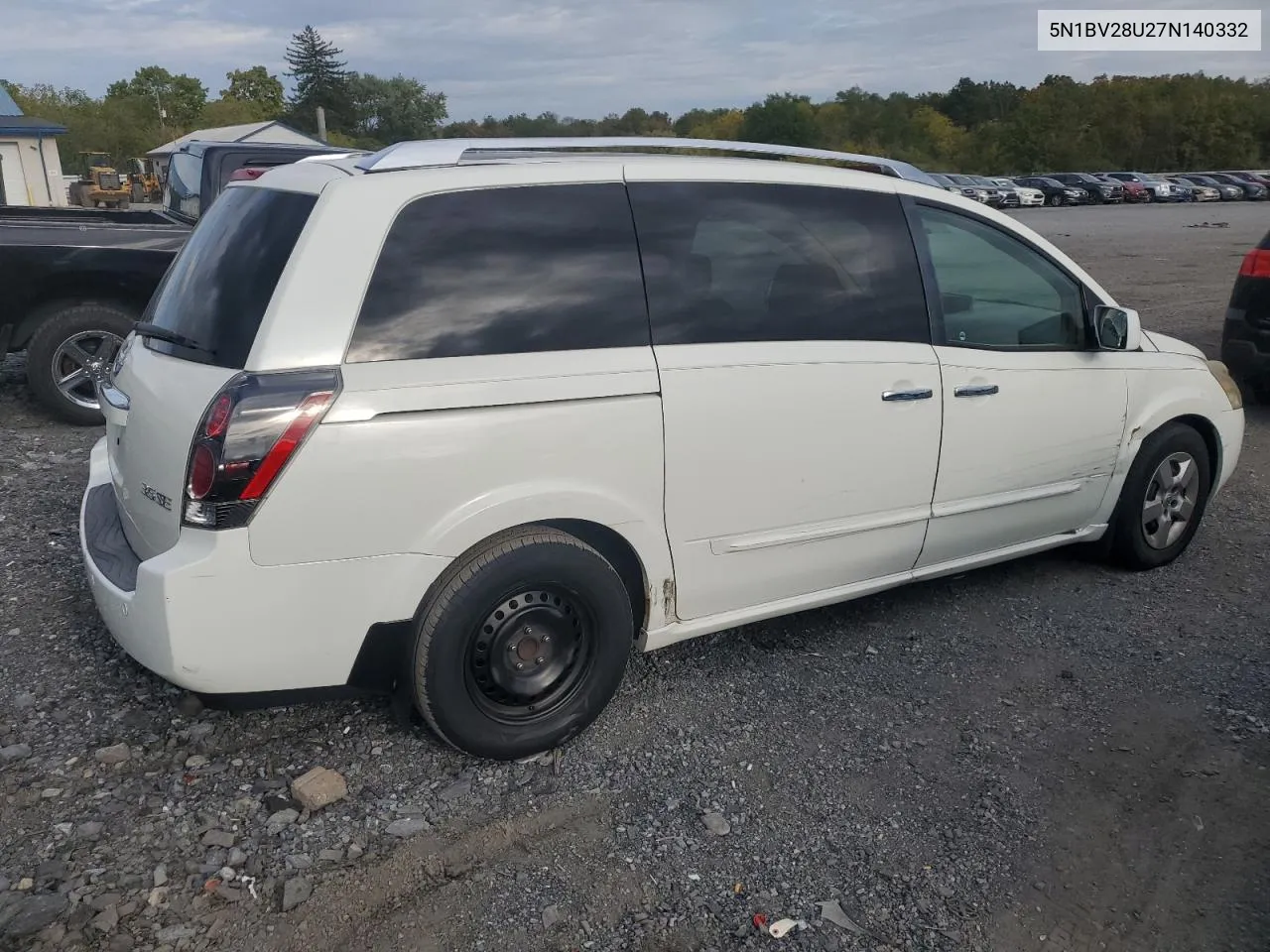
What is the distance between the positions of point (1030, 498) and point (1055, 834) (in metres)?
1.77

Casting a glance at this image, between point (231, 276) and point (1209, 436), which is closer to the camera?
point (231, 276)

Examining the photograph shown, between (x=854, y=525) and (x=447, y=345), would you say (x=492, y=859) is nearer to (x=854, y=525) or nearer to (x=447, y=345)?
(x=447, y=345)

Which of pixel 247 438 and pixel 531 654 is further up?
pixel 247 438

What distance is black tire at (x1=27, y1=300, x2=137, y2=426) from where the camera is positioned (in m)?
7.33

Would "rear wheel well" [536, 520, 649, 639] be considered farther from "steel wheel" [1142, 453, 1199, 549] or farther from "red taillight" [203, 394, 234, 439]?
"steel wheel" [1142, 453, 1199, 549]

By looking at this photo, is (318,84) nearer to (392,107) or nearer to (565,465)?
(392,107)

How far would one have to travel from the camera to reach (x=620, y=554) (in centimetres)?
357

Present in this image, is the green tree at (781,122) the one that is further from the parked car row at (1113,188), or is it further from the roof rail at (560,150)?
the roof rail at (560,150)

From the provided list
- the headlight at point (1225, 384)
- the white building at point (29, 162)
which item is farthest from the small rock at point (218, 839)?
the white building at point (29, 162)

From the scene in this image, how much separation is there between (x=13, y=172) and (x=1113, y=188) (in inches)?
1856

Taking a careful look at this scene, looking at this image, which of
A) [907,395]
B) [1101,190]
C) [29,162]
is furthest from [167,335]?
[1101,190]

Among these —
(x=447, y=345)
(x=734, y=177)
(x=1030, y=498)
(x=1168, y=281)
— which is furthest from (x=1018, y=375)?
(x=1168, y=281)

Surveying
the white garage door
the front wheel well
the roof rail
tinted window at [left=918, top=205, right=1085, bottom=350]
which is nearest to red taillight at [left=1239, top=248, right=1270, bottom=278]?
the front wheel well

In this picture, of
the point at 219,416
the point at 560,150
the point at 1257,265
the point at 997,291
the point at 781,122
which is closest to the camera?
the point at 219,416
